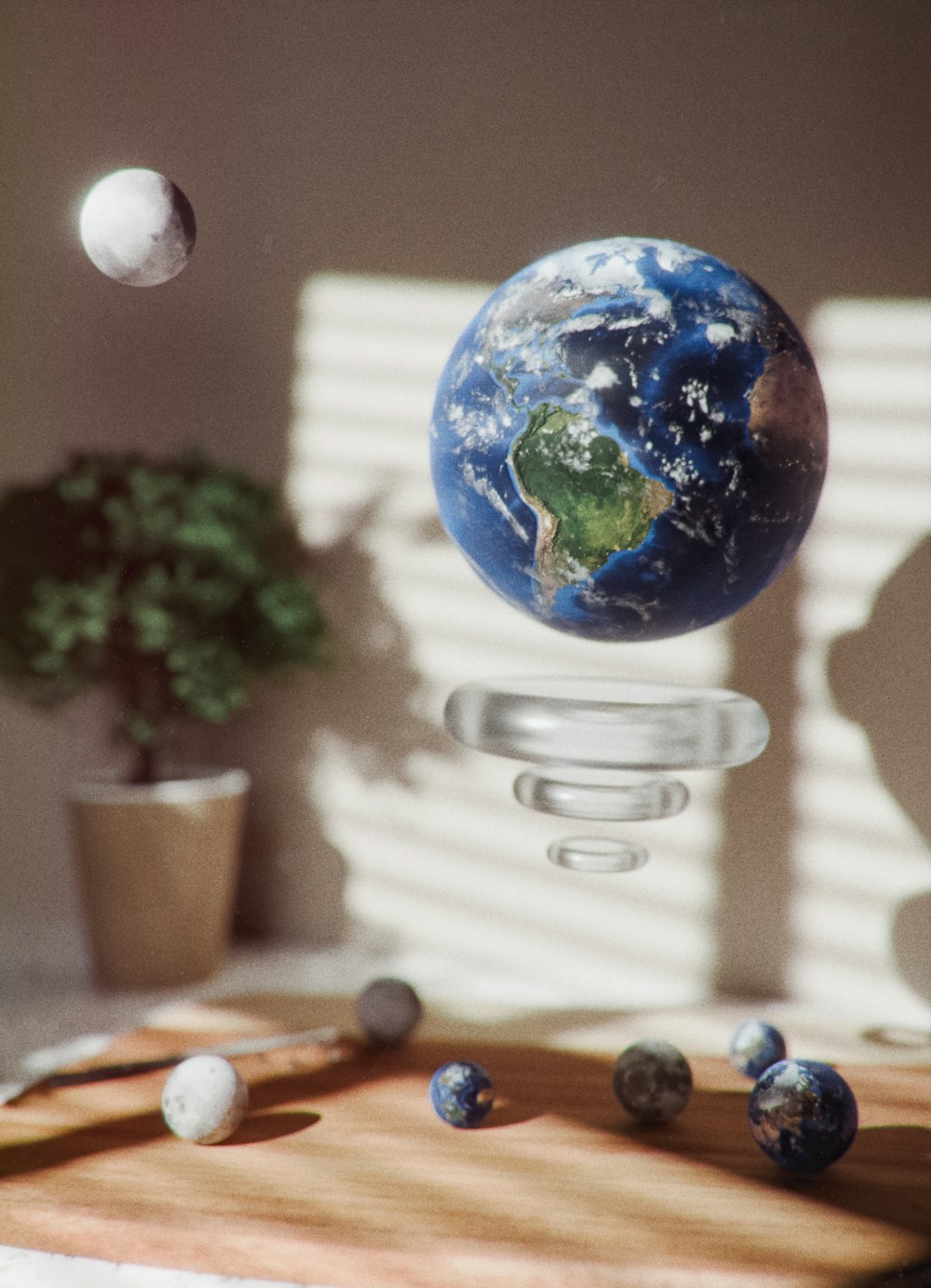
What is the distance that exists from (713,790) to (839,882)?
17.2 inches

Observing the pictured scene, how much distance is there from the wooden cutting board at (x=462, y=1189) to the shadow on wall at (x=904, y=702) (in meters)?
0.76

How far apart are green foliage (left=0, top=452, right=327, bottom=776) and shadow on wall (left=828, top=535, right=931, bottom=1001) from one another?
164 cm

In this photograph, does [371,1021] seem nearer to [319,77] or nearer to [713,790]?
[713,790]

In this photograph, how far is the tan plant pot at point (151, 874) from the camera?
3482 mm

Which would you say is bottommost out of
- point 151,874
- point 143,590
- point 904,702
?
point 151,874

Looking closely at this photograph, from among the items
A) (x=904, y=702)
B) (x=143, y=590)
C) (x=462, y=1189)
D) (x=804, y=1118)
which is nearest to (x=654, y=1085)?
(x=804, y=1118)

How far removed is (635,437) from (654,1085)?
128cm

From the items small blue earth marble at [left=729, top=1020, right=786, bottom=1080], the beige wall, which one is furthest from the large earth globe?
the beige wall

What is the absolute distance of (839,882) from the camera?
3.39 metres

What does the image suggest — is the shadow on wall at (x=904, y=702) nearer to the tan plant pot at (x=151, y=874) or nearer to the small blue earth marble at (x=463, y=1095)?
the small blue earth marble at (x=463, y=1095)

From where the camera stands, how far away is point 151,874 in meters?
3.50

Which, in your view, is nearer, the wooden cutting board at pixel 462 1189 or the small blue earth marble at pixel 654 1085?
the wooden cutting board at pixel 462 1189

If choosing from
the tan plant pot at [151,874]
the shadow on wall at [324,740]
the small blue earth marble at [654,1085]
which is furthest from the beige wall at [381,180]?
the small blue earth marble at [654,1085]

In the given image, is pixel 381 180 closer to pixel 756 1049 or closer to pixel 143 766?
pixel 143 766
